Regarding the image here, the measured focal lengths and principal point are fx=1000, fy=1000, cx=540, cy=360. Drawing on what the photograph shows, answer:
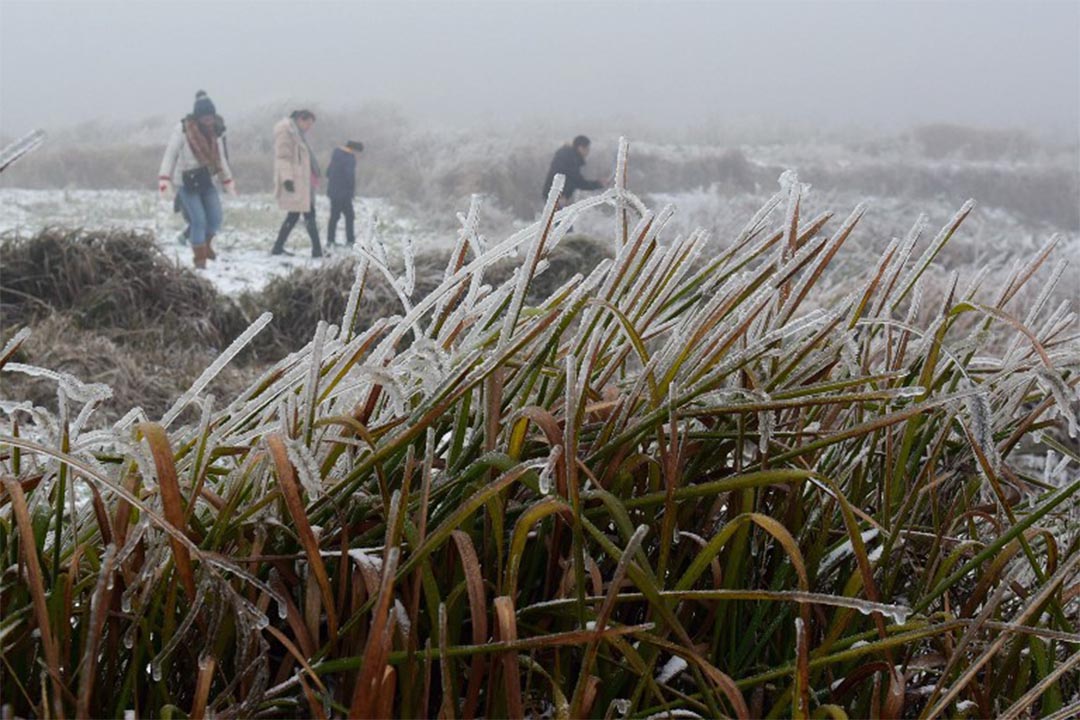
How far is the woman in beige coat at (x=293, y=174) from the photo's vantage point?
12000 mm

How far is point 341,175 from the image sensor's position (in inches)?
510

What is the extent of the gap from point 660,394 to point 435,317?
0.86ft

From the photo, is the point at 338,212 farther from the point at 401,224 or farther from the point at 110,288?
the point at 110,288

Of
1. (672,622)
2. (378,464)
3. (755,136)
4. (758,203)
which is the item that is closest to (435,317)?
(378,464)

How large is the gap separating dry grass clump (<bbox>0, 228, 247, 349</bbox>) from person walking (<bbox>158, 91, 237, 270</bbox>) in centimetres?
254

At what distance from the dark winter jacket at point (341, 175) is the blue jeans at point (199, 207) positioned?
7.83ft

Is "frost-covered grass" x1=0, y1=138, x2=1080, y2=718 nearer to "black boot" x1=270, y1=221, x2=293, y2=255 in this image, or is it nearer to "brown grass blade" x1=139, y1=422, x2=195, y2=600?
"brown grass blade" x1=139, y1=422, x2=195, y2=600

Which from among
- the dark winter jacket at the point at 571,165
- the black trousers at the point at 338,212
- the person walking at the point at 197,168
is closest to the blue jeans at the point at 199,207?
the person walking at the point at 197,168

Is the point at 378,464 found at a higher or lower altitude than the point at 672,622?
higher

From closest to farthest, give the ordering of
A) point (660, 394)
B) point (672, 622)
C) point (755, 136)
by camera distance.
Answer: point (672, 622) → point (660, 394) → point (755, 136)

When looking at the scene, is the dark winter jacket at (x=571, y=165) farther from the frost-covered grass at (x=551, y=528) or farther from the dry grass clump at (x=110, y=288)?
the frost-covered grass at (x=551, y=528)

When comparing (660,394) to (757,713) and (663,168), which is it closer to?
(757,713)

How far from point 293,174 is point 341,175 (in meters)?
0.95

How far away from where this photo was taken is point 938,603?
3.64 ft
